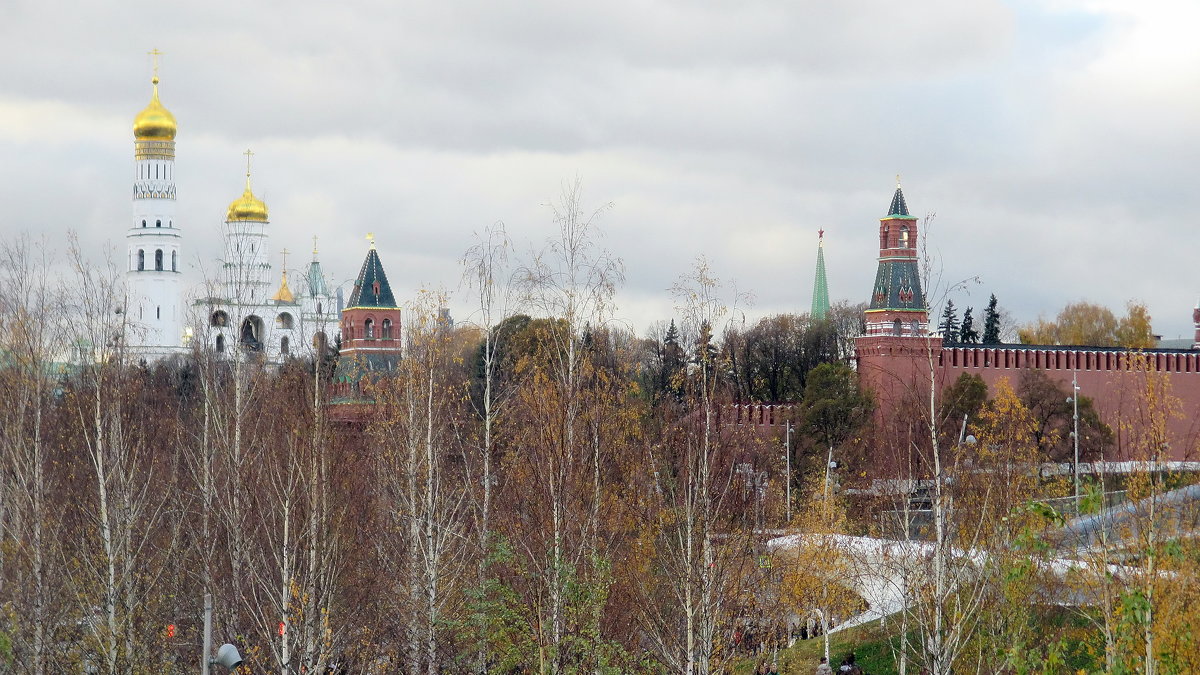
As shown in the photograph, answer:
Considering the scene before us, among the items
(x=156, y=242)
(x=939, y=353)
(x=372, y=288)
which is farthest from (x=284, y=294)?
(x=939, y=353)

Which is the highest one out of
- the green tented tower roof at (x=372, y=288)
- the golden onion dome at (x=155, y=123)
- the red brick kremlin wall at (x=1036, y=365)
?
the golden onion dome at (x=155, y=123)

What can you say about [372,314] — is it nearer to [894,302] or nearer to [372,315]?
[372,315]

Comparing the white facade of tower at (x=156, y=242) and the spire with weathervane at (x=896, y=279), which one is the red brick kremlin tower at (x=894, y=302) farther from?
the white facade of tower at (x=156, y=242)

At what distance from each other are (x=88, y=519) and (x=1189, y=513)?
1462cm

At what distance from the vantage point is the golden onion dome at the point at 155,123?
104 meters

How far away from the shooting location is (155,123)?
10475 cm

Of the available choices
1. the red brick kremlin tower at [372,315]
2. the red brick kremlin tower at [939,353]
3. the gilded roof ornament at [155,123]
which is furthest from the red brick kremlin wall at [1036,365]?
the gilded roof ornament at [155,123]

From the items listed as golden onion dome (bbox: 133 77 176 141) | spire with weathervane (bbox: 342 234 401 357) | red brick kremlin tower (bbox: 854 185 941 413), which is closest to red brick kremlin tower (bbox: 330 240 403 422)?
spire with weathervane (bbox: 342 234 401 357)

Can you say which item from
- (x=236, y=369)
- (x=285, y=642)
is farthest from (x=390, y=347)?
(x=285, y=642)

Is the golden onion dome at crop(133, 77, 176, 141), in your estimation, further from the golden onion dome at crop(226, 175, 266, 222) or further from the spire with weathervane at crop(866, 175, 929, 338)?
the spire with weathervane at crop(866, 175, 929, 338)

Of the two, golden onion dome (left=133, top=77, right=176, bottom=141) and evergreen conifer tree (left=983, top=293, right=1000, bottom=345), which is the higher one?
golden onion dome (left=133, top=77, right=176, bottom=141)

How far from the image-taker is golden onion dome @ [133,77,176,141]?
103562 mm

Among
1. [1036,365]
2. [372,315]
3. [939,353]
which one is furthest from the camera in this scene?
[372,315]

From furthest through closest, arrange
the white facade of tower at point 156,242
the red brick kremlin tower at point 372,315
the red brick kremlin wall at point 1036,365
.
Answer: the white facade of tower at point 156,242
the red brick kremlin tower at point 372,315
the red brick kremlin wall at point 1036,365
